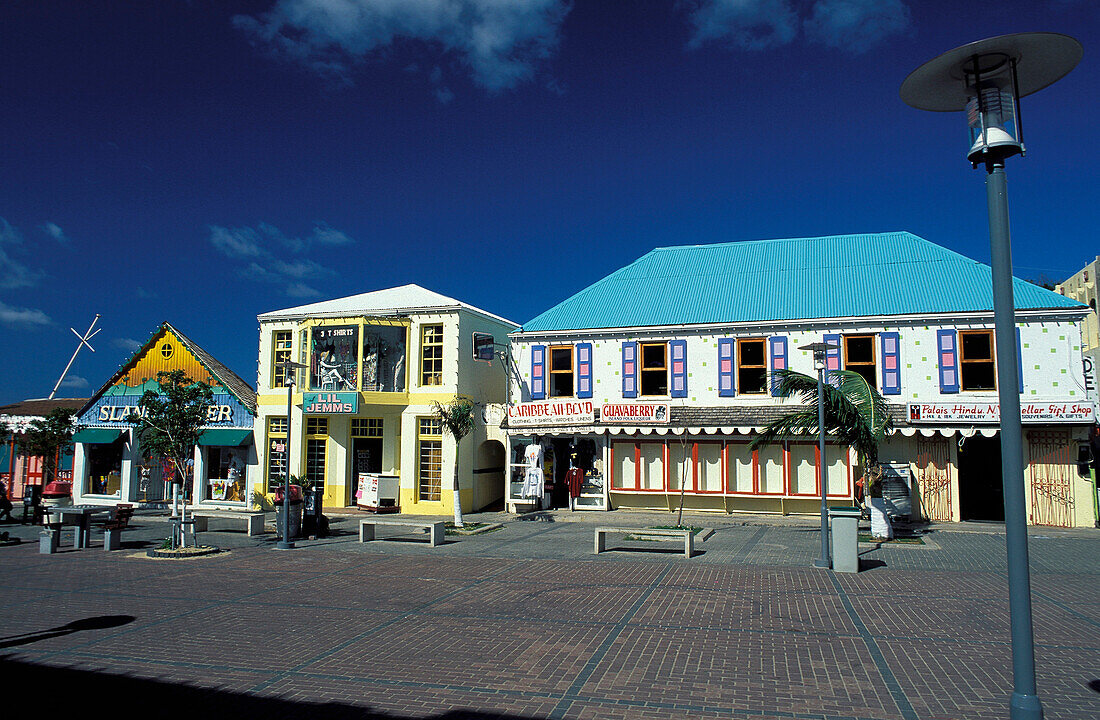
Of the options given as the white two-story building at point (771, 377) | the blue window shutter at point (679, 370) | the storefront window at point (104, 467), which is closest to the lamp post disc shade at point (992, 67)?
the white two-story building at point (771, 377)

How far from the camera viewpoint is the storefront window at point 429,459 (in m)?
25.7

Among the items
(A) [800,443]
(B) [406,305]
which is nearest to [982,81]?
(A) [800,443]

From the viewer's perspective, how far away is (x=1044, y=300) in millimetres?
21031

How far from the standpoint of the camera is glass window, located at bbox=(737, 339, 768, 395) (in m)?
23.8

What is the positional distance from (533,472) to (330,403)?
716 centimetres

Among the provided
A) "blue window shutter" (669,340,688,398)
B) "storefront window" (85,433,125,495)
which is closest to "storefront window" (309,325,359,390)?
"storefront window" (85,433,125,495)

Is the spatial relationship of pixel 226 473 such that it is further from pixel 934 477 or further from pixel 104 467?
pixel 934 477

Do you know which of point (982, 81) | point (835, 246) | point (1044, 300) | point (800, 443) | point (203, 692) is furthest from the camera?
point (835, 246)

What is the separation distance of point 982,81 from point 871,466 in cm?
1388

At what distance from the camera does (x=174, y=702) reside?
7109mm

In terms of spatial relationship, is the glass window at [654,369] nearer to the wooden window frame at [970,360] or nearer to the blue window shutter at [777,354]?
the blue window shutter at [777,354]

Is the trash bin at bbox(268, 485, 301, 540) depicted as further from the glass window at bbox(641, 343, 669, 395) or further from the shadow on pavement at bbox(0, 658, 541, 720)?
the glass window at bbox(641, 343, 669, 395)

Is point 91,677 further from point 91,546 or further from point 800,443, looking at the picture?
point 800,443

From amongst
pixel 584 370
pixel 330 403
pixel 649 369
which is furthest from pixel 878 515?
pixel 330 403
